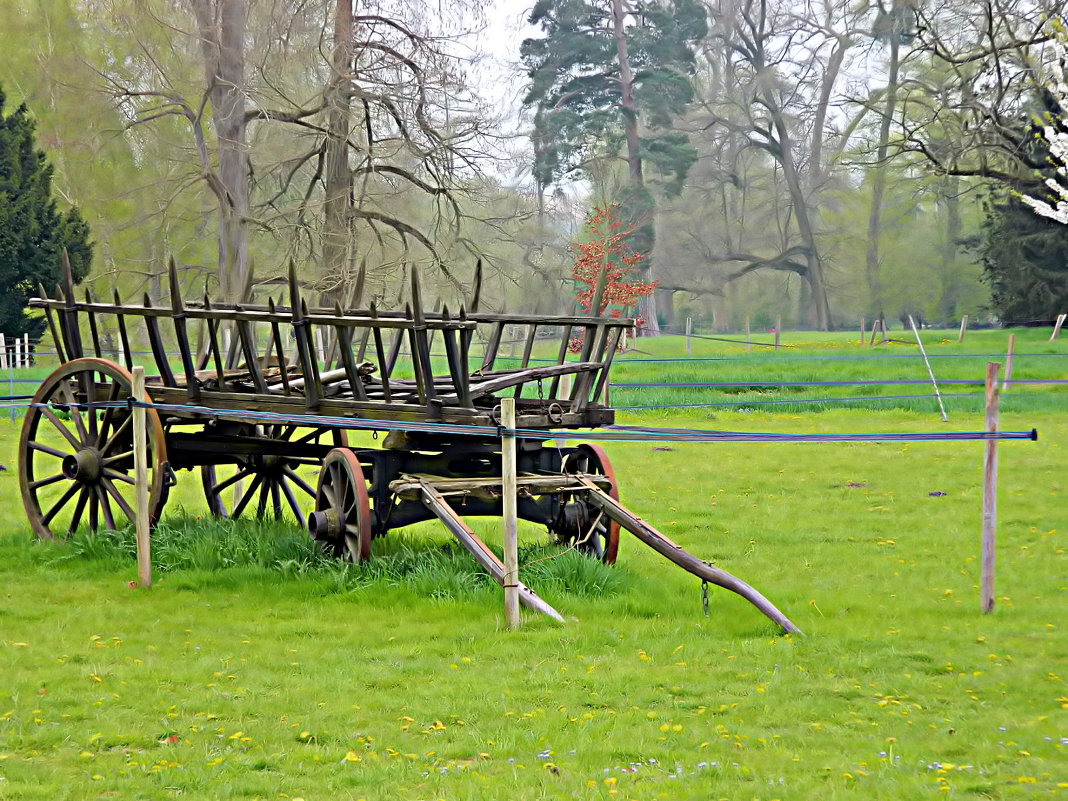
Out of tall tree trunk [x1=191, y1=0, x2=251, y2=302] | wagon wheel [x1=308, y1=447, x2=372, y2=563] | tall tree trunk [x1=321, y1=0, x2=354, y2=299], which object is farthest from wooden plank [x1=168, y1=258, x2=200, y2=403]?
tall tree trunk [x1=191, y1=0, x2=251, y2=302]

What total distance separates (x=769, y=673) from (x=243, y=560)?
4601mm

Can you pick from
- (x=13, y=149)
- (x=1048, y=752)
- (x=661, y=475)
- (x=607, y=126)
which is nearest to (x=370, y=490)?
(x=1048, y=752)

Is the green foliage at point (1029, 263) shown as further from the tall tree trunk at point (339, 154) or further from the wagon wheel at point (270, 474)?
the wagon wheel at point (270, 474)

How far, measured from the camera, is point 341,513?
937cm

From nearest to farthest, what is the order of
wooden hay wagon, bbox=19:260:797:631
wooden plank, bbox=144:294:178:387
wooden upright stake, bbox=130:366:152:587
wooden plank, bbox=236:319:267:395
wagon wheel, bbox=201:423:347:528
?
wooden hay wagon, bbox=19:260:797:631 < wooden upright stake, bbox=130:366:152:587 < wooden plank, bbox=236:319:267:395 < wooden plank, bbox=144:294:178:387 < wagon wheel, bbox=201:423:347:528

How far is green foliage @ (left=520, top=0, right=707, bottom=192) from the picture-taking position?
49.2m

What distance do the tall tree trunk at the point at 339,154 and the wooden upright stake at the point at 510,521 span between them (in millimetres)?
14258

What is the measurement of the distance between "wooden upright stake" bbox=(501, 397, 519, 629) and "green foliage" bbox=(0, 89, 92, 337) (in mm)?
26610

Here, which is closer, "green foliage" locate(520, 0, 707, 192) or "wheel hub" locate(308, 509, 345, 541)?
"wheel hub" locate(308, 509, 345, 541)

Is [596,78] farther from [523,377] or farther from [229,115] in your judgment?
[523,377]

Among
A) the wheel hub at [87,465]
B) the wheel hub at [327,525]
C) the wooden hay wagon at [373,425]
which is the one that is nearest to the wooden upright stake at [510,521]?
the wooden hay wagon at [373,425]

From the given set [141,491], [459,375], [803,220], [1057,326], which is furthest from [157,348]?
[803,220]

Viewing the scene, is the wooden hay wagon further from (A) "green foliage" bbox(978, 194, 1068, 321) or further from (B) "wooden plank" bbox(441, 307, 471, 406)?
(A) "green foliage" bbox(978, 194, 1068, 321)

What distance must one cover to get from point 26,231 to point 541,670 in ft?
97.4
